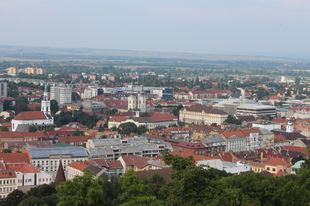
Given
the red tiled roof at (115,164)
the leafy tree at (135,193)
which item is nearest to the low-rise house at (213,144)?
Answer: the red tiled roof at (115,164)

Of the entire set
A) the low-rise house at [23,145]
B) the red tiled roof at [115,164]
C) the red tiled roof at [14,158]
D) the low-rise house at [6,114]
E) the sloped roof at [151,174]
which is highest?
the sloped roof at [151,174]

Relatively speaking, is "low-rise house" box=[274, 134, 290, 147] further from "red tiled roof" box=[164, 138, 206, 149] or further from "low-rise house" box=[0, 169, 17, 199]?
"low-rise house" box=[0, 169, 17, 199]

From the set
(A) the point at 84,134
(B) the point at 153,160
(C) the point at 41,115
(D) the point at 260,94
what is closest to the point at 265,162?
(B) the point at 153,160

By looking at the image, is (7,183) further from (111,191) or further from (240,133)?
(240,133)

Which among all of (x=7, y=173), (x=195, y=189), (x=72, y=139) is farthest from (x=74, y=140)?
(x=195, y=189)

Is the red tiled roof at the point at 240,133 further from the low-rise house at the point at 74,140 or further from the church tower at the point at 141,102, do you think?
the church tower at the point at 141,102

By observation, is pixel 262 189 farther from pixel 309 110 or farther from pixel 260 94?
pixel 260 94
